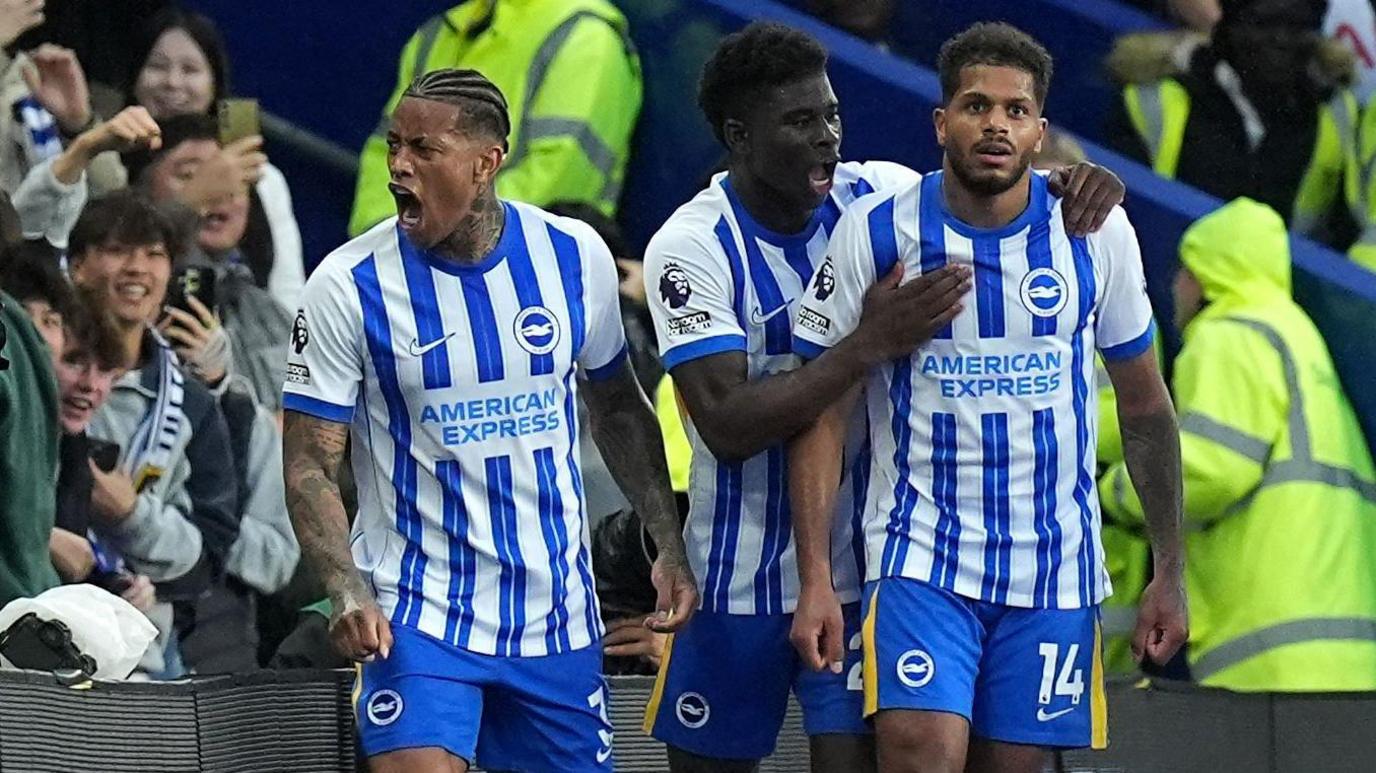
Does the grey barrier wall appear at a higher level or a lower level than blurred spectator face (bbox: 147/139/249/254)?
lower

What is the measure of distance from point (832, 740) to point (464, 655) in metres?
0.83

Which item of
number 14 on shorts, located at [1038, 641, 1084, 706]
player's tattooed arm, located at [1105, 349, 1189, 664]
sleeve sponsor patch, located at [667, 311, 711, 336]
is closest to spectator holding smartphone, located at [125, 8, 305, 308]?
sleeve sponsor patch, located at [667, 311, 711, 336]

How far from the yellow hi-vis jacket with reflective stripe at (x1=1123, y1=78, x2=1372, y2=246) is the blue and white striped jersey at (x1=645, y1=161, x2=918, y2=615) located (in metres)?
4.00

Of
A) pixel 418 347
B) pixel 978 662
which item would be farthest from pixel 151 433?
pixel 978 662

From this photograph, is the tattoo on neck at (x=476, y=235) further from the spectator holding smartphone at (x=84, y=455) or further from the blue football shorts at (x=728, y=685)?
the spectator holding smartphone at (x=84, y=455)

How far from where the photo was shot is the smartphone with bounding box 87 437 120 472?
8.27 metres

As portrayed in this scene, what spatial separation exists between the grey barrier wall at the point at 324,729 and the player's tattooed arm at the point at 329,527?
0.92 meters

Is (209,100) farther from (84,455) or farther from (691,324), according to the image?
(691,324)

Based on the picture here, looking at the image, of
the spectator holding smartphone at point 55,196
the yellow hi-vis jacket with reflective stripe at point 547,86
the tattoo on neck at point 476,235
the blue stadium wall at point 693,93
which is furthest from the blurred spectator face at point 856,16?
the tattoo on neck at point 476,235

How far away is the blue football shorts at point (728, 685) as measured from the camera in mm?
6500

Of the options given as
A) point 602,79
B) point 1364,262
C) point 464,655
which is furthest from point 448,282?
point 1364,262

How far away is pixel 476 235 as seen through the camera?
6.12 meters

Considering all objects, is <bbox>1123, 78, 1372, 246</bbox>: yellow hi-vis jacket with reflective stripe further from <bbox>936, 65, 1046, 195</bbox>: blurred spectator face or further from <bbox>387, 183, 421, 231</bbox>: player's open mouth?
<bbox>387, 183, 421, 231</bbox>: player's open mouth

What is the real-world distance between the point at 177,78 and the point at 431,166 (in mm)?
3838
